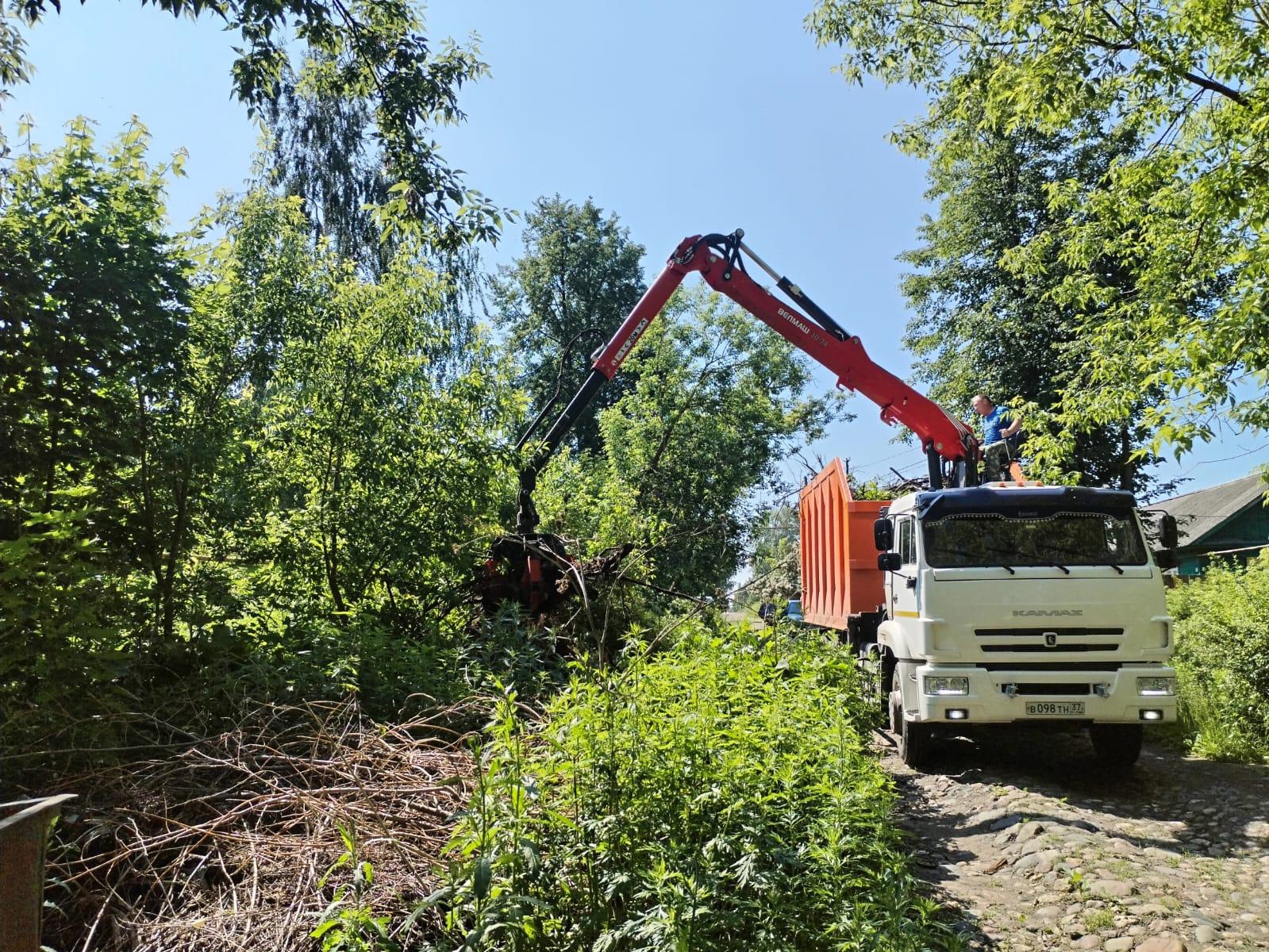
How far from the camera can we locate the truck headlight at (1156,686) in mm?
7379

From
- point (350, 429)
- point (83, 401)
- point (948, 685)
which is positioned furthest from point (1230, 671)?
point (83, 401)

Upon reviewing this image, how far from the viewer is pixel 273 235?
935 centimetres

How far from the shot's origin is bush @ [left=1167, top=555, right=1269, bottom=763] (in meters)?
8.74

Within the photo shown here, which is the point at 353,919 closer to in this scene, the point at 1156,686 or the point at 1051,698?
the point at 1051,698

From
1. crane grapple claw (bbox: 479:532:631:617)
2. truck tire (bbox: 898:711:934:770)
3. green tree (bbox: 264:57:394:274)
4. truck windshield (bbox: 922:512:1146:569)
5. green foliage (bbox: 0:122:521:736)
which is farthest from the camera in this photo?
green tree (bbox: 264:57:394:274)

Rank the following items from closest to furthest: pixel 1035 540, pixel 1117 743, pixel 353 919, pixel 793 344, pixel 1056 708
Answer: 1. pixel 353 919
2. pixel 1056 708
3. pixel 1035 540
4. pixel 1117 743
5. pixel 793 344

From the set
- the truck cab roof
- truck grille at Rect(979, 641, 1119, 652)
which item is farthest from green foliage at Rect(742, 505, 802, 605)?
truck grille at Rect(979, 641, 1119, 652)

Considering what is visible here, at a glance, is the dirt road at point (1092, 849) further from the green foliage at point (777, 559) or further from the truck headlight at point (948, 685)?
the green foliage at point (777, 559)

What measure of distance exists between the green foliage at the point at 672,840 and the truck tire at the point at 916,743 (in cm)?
367

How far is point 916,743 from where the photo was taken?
8.17 m

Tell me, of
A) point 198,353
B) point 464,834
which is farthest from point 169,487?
point 464,834

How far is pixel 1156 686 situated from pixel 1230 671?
225 centimetres

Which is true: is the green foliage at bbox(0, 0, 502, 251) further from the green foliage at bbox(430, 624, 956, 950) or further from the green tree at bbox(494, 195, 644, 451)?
the green tree at bbox(494, 195, 644, 451)

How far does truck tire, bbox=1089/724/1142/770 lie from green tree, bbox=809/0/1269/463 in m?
2.74
